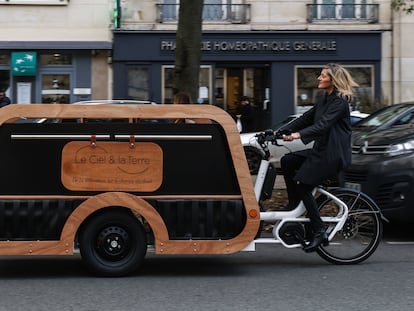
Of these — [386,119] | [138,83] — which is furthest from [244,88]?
[386,119]

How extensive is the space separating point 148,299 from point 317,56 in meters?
14.2

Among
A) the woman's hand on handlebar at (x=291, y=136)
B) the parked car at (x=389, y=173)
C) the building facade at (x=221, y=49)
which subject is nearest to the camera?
the woman's hand on handlebar at (x=291, y=136)

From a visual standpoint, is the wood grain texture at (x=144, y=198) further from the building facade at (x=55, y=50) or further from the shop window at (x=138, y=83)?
the shop window at (x=138, y=83)

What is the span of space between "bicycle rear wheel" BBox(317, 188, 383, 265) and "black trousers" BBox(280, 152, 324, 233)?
0.25 metres

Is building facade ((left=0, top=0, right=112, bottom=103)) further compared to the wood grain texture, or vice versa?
building facade ((left=0, top=0, right=112, bottom=103))

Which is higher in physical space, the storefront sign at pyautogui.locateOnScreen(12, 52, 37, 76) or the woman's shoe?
the storefront sign at pyautogui.locateOnScreen(12, 52, 37, 76)

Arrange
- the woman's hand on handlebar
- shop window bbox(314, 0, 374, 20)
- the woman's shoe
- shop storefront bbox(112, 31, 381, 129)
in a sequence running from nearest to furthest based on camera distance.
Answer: the woman's hand on handlebar → the woman's shoe → shop storefront bbox(112, 31, 381, 129) → shop window bbox(314, 0, 374, 20)

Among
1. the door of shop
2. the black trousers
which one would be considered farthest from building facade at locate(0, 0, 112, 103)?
the black trousers

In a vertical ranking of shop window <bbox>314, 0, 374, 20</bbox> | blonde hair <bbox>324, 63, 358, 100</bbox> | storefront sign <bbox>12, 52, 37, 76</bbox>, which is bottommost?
blonde hair <bbox>324, 63, 358, 100</bbox>

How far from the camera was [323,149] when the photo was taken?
6.02m

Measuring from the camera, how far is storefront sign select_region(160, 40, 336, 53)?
17844 millimetres

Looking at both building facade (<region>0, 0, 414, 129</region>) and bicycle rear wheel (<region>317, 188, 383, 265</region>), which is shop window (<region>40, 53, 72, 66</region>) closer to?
building facade (<region>0, 0, 414, 129</region>)

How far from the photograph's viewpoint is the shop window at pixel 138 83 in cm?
1794

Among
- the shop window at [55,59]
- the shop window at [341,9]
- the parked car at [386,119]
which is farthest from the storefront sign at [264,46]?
the parked car at [386,119]
